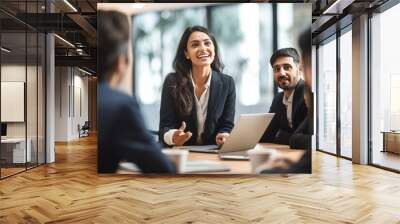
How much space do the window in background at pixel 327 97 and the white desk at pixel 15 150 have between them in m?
7.25

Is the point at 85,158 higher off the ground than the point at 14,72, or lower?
lower

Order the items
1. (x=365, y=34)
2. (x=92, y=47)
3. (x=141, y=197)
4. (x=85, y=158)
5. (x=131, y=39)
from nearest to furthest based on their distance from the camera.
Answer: (x=141, y=197) < (x=131, y=39) < (x=365, y=34) < (x=85, y=158) < (x=92, y=47)

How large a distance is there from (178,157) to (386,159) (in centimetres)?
446

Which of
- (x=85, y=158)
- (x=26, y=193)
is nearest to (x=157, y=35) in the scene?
(x=26, y=193)

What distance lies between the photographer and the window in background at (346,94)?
900 centimetres

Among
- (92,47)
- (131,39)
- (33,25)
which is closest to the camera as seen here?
(131,39)

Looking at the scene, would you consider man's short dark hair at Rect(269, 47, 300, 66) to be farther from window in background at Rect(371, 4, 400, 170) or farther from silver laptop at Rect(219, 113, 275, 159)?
window in background at Rect(371, 4, 400, 170)

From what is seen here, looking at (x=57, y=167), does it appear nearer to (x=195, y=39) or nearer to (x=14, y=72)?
(x=14, y=72)

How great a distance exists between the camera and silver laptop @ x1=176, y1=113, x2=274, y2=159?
6297 millimetres

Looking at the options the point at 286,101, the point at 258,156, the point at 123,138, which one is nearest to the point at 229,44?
the point at 286,101

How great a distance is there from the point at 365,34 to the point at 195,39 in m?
3.97

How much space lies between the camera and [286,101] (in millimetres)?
6352

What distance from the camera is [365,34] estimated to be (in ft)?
26.8

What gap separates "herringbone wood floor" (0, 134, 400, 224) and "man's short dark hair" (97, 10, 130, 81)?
1899mm
